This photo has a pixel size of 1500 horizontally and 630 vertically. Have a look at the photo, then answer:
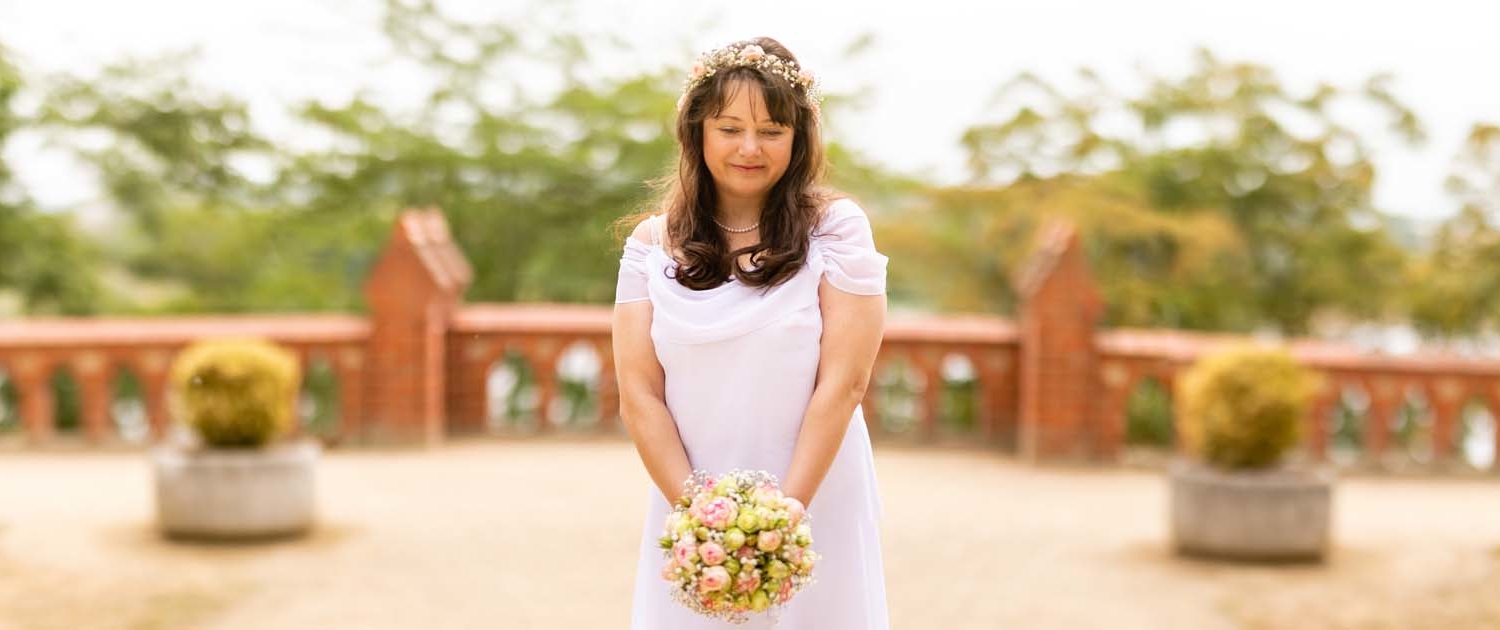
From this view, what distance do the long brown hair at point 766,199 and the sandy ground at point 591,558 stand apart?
327 centimetres

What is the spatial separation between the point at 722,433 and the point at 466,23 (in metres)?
15.4

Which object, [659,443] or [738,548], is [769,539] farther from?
[659,443]

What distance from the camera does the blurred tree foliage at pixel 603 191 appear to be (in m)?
16.1

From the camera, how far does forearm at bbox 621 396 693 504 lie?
A: 329cm

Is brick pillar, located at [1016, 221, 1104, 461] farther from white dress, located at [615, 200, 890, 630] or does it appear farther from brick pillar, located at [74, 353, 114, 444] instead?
white dress, located at [615, 200, 890, 630]

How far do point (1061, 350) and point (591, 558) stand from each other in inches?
166

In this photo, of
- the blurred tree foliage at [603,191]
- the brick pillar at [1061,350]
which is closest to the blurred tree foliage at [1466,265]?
the blurred tree foliage at [603,191]

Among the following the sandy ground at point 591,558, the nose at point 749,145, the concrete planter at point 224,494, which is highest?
the nose at point 749,145

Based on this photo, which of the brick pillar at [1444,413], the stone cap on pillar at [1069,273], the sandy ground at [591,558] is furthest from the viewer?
the brick pillar at [1444,413]

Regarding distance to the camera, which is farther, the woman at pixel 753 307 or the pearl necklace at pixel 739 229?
the pearl necklace at pixel 739 229

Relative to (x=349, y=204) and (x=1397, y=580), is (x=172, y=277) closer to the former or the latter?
(x=349, y=204)

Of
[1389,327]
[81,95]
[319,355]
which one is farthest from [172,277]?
[1389,327]

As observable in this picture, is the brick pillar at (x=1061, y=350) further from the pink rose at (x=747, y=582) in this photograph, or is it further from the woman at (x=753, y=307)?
the pink rose at (x=747, y=582)

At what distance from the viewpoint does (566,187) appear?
1650 centimetres
